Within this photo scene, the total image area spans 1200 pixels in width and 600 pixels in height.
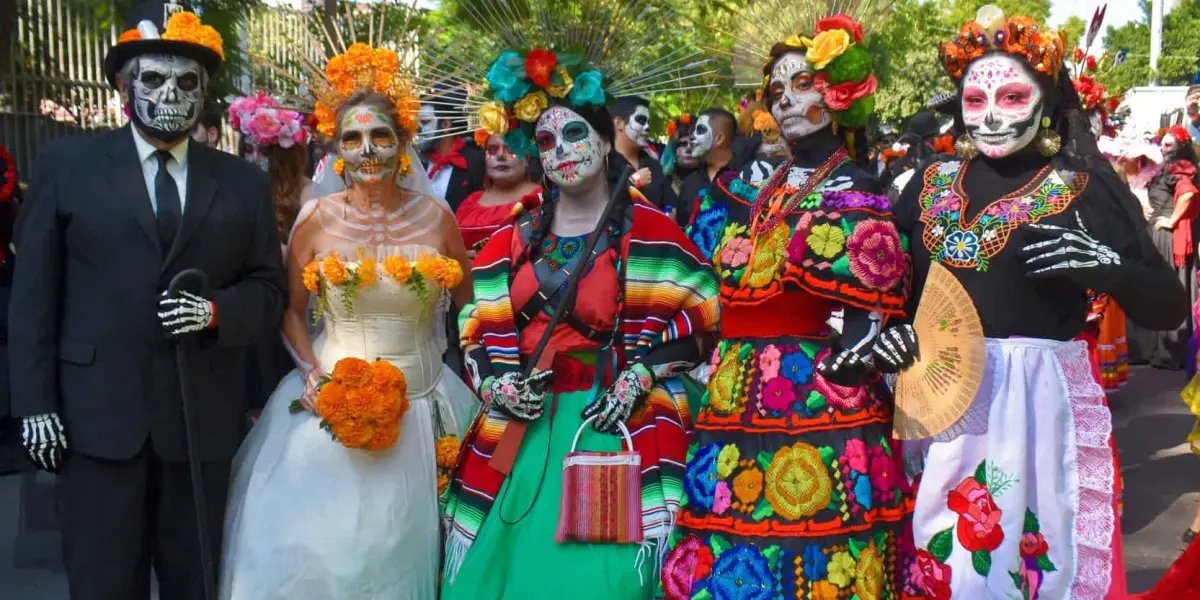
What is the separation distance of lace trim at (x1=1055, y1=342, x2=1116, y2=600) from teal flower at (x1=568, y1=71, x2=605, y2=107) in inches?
72.7

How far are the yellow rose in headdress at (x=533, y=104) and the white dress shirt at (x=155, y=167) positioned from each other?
4.08 feet

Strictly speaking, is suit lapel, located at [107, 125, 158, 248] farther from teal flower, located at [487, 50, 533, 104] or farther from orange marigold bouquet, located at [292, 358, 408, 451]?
teal flower, located at [487, 50, 533, 104]

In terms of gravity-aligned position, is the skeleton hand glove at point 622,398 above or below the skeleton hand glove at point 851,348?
below

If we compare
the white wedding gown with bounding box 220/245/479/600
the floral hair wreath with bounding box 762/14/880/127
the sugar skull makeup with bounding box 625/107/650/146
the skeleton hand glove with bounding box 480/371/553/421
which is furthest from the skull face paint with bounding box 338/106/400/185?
the sugar skull makeup with bounding box 625/107/650/146

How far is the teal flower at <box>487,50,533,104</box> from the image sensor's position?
464 centimetres

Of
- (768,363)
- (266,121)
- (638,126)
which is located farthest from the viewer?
(638,126)

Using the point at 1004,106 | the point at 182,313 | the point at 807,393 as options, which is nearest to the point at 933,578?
the point at 807,393

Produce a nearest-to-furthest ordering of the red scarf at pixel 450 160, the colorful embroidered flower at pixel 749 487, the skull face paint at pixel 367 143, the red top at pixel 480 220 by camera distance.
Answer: the colorful embroidered flower at pixel 749 487, the skull face paint at pixel 367 143, the red top at pixel 480 220, the red scarf at pixel 450 160

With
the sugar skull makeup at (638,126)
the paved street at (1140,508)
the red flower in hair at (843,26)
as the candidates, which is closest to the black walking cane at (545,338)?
the red flower in hair at (843,26)

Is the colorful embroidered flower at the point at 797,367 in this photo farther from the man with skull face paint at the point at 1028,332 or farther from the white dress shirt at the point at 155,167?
the white dress shirt at the point at 155,167

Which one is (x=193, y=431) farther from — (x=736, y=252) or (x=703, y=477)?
(x=736, y=252)

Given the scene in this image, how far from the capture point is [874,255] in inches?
153

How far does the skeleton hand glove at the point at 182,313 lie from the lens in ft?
14.1

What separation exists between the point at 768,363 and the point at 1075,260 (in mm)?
990
